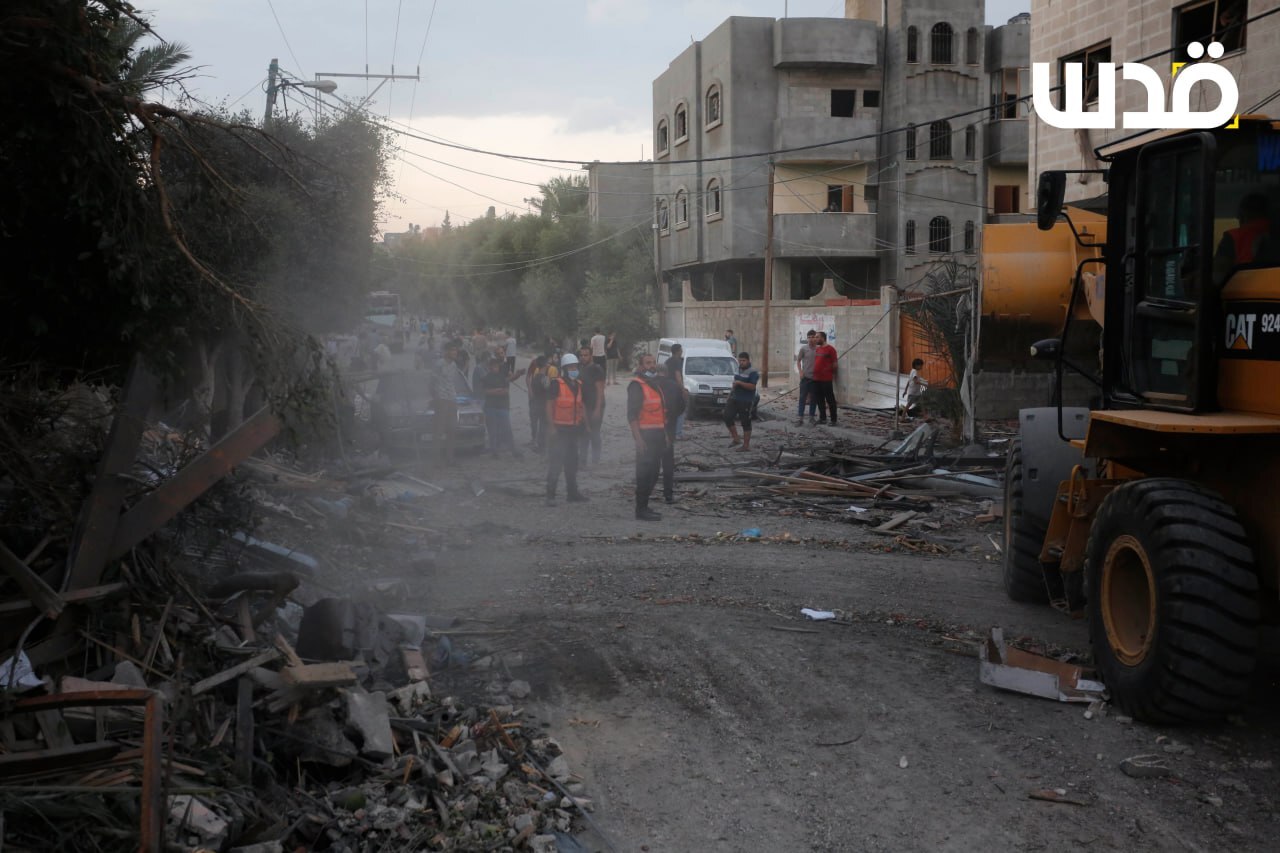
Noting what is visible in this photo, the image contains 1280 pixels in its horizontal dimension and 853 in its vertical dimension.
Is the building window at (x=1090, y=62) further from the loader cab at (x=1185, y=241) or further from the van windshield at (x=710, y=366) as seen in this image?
the loader cab at (x=1185, y=241)

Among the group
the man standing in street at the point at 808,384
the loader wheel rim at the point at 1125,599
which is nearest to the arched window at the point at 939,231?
the man standing in street at the point at 808,384

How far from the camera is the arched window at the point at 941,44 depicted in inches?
1681

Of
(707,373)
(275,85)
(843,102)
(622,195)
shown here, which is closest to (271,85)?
(275,85)

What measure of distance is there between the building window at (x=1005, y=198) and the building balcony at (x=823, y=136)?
592cm

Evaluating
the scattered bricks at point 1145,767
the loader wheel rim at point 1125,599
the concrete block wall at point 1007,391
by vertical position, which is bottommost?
the scattered bricks at point 1145,767

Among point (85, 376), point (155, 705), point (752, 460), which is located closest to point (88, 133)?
point (85, 376)

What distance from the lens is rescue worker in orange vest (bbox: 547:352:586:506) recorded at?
13.5m

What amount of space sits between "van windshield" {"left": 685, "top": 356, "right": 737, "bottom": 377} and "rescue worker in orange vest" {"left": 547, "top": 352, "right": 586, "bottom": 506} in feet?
39.5

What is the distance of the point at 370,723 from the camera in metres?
5.28

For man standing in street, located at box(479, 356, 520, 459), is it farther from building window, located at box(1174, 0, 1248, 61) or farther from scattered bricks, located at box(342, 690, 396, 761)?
scattered bricks, located at box(342, 690, 396, 761)

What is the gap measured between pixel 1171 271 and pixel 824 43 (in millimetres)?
38084

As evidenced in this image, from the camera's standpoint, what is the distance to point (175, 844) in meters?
3.96

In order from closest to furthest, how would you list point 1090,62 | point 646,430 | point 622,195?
point 646,430 → point 1090,62 → point 622,195

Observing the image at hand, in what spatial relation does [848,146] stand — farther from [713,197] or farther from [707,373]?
[707,373]
